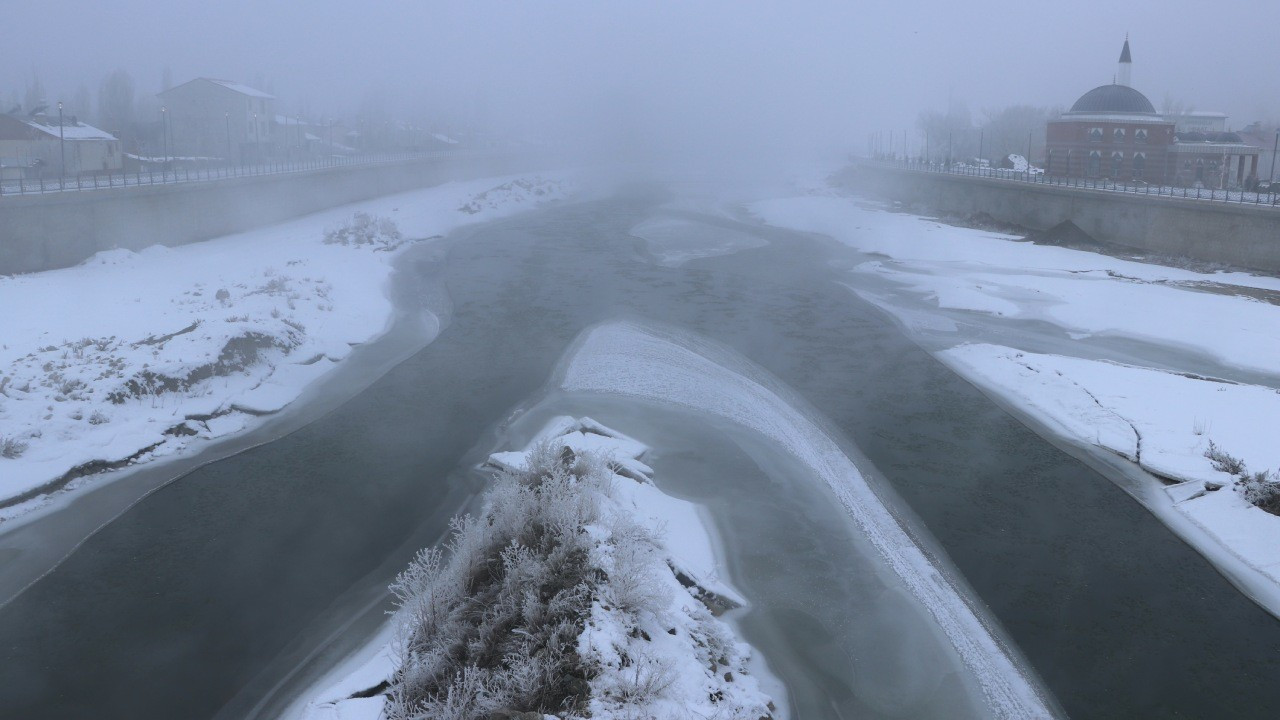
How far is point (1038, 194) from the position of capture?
45.9 meters

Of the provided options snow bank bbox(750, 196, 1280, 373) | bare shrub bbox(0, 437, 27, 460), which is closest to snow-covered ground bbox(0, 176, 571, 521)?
bare shrub bbox(0, 437, 27, 460)

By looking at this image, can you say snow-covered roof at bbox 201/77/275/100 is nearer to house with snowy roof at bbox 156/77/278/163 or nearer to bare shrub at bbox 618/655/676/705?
house with snowy roof at bbox 156/77/278/163

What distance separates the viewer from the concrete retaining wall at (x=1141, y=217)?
106ft

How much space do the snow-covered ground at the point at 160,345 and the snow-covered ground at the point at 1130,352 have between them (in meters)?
15.0

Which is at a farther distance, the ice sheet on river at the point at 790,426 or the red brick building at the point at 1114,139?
the red brick building at the point at 1114,139

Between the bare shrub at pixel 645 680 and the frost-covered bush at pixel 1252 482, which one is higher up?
the frost-covered bush at pixel 1252 482

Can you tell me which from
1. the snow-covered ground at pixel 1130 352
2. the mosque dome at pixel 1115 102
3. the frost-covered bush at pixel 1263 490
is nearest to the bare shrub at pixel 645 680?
the snow-covered ground at pixel 1130 352

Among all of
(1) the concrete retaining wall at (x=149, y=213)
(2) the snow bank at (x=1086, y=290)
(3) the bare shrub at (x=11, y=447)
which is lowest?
(3) the bare shrub at (x=11, y=447)

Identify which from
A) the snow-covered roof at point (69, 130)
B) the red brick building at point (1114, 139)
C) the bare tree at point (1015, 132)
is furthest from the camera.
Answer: the bare tree at point (1015, 132)

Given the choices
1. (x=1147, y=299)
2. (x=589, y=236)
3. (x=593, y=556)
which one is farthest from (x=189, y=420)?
(x=589, y=236)

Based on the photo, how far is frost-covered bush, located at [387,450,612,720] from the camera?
7.91 meters

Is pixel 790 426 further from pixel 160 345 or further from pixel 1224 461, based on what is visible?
pixel 160 345

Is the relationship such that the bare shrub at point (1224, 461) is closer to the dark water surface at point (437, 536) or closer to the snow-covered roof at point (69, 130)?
the dark water surface at point (437, 536)

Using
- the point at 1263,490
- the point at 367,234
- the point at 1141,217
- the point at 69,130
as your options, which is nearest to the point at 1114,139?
the point at 1141,217
